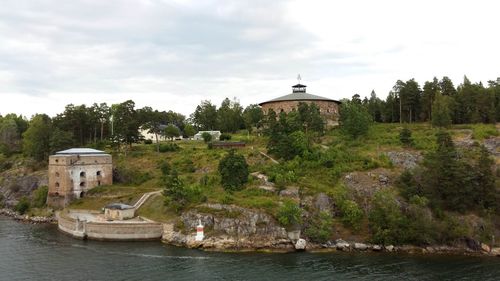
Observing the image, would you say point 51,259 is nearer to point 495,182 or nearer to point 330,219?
point 330,219

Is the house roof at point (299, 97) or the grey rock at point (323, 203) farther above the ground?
the house roof at point (299, 97)

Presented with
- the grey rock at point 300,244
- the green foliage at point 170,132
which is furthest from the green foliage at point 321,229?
the green foliage at point 170,132

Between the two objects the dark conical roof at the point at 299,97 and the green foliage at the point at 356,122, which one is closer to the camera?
the green foliage at the point at 356,122

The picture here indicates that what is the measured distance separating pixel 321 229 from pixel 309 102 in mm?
37081

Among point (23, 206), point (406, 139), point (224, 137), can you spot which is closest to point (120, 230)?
point (23, 206)

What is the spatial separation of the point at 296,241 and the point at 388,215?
9164mm

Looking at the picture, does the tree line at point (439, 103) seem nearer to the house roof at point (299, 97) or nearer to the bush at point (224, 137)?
the house roof at point (299, 97)

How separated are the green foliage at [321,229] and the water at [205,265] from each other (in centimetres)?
251

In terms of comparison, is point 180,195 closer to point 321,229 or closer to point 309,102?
point 321,229

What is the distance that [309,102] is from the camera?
8075 cm

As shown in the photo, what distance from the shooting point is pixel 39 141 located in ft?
259

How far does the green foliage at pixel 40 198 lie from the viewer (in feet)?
213

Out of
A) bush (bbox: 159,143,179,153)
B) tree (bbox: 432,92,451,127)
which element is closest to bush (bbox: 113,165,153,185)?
bush (bbox: 159,143,179,153)

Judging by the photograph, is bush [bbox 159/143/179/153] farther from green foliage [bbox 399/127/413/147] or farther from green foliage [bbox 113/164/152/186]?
green foliage [bbox 399/127/413/147]
